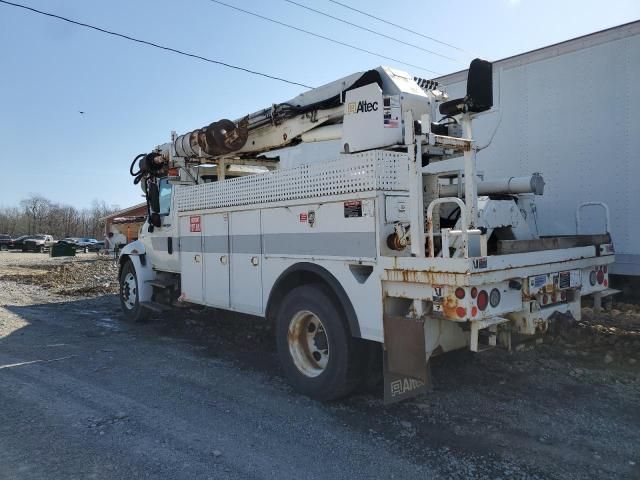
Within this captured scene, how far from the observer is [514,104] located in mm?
7328

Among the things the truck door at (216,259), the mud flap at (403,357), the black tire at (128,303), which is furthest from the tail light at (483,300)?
the black tire at (128,303)

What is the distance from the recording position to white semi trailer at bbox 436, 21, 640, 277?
6168 mm

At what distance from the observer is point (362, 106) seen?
4719mm

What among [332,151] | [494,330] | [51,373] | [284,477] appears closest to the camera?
[284,477]

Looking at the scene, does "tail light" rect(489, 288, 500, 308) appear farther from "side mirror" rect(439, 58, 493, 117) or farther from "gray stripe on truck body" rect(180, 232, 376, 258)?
"side mirror" rect(439, 58, 493, 117)

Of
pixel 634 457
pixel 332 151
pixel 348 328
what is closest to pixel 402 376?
pixel 348 328

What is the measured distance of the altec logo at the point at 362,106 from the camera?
463cm

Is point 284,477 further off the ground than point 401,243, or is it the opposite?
point 401,243

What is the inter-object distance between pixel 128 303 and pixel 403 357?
19.9 feet

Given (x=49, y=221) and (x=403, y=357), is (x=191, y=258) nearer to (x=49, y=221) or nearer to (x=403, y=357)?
(x=403, y=357)

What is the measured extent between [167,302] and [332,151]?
357 cm

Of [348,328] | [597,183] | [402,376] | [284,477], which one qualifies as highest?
[597,183]

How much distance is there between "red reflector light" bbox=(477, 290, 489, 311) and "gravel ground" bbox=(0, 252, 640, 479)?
Result: 3.24ft

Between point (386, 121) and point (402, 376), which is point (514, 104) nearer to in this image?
point (386, 121)
